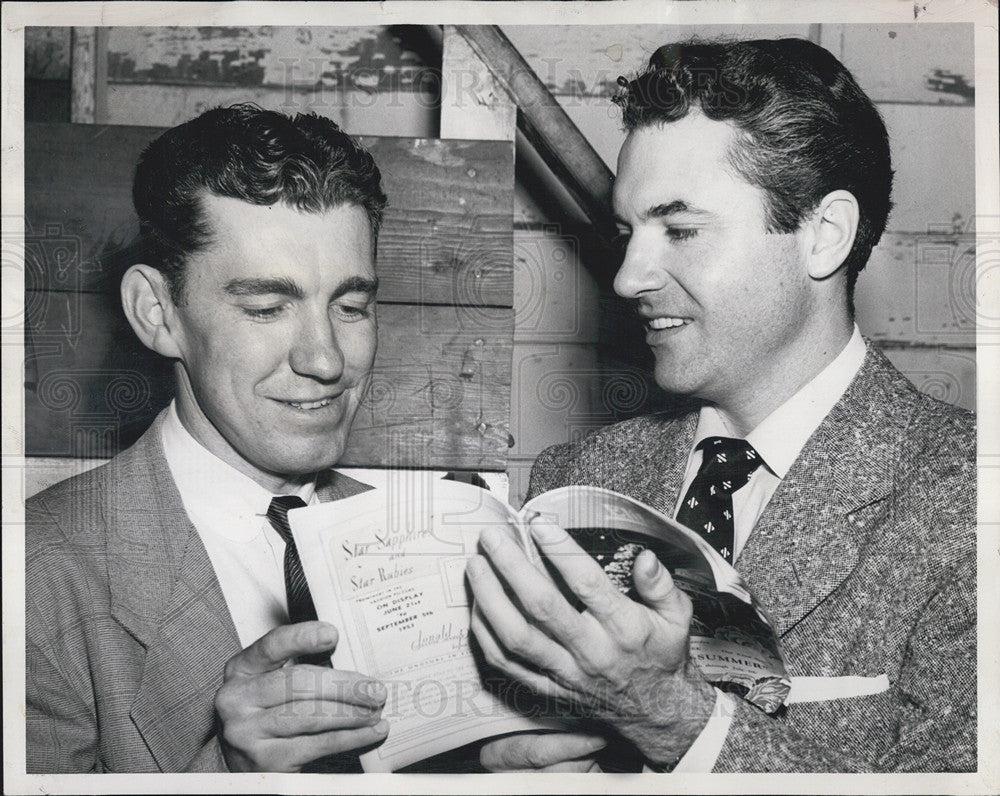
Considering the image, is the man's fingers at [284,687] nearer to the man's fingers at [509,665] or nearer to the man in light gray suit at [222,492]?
the man in light gray suit at [222,492]

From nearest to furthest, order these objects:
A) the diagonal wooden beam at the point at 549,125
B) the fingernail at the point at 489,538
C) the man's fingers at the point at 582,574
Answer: the man's fingers at the point at 582,574 → the fingernail at the point at 489,538 → the diagonal wooden beam at the point at 549,125

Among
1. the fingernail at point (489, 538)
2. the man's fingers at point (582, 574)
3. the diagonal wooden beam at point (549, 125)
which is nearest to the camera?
the man's fingers at point (582, 574)

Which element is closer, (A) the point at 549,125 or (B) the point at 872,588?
(B) the point at 872,588

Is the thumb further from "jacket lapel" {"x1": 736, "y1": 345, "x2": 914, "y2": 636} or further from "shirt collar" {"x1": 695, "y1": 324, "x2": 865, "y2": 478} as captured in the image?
"shirt collar" {"x1": 695, "y1": 324, "x2": 865, "y2": 478}

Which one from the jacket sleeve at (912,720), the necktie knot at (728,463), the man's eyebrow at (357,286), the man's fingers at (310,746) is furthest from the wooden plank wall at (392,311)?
the jacket sleeve at (912,720)

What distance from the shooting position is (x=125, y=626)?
155 centimetres

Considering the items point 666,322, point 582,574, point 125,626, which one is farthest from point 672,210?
point 125,626

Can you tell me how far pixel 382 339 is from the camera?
1.63 m

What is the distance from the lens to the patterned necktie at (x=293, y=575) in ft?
5.08

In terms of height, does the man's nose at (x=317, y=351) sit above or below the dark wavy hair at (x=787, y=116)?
below

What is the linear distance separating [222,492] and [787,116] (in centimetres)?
107

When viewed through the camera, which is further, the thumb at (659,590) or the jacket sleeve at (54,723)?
the jacket sleeve at (54,723)

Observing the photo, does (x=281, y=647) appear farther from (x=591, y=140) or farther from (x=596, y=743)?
(x=591, y=140)

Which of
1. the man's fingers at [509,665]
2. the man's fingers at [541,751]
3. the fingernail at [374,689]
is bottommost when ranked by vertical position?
the man's fingers at [541,751]
